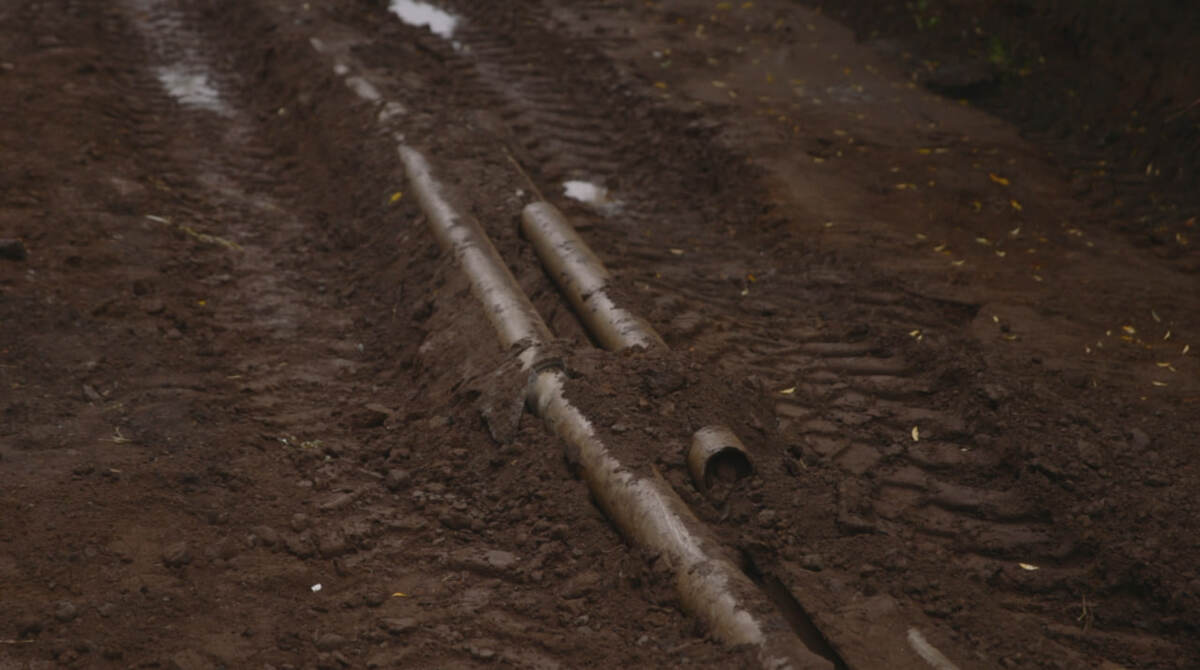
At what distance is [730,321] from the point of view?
5.18 meters

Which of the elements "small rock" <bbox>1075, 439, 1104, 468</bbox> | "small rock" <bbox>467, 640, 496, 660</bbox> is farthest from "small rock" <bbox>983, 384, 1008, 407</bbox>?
"small rock" <bbox>467, 640, 496, 660</bbox>

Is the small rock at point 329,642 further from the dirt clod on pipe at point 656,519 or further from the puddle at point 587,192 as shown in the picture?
the puddle at point 587,192

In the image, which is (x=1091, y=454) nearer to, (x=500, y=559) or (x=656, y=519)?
(x=656, y=519)

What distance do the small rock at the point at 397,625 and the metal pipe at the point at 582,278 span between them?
1701 millimetres

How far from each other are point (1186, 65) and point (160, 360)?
6.84m

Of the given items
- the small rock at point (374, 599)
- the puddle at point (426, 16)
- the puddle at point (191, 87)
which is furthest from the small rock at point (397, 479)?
the puddle at point (426, 16)

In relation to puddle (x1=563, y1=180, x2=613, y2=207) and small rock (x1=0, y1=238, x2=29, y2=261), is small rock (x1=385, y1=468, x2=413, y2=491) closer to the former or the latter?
small rock (x1=0, y1=238, x2=29, y2=261)

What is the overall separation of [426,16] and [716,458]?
7.68 metres

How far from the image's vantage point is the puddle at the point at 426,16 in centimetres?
966

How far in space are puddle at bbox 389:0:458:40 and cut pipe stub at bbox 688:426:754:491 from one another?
681cm

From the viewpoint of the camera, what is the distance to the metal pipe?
15.0 feet

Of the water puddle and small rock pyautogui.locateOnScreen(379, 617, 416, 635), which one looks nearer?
small rock pyautogui.locateOnScreen(379, 617, 416, 635)

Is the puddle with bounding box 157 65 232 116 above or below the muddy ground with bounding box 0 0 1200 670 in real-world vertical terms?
below

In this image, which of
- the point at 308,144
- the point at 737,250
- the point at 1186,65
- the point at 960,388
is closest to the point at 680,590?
the point at 960,388
